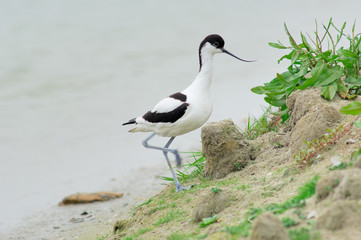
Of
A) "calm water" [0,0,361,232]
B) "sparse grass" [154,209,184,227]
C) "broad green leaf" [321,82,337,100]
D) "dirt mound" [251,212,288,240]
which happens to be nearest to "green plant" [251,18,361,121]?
"broad green leaf" [321,82,337,100]

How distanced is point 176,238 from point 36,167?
5.99 meters

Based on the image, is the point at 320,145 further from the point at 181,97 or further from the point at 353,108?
the point at 181,97

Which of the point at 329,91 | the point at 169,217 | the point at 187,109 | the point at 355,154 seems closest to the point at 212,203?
the point at 169,217

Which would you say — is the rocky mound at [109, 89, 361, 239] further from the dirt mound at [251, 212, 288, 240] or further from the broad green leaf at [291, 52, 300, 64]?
the broad green leaf at [291, 52, 300, 64]

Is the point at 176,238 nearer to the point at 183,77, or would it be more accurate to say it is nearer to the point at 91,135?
the point at 91,135

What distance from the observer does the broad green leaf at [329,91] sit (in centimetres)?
550

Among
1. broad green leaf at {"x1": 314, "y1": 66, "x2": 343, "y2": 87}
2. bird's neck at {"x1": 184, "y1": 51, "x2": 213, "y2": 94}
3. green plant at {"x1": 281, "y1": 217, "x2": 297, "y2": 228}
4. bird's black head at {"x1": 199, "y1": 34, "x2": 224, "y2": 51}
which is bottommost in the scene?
green plant at {"x1": 281, "y1": 217, "x2": 297, "y2": 228}

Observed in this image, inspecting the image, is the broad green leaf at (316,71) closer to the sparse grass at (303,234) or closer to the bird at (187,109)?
the bird at (187,109)

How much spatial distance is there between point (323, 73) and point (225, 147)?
48.3 inches

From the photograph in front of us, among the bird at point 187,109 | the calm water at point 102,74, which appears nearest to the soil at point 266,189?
the bird at point 187,109

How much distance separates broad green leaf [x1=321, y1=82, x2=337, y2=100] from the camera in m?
5.50

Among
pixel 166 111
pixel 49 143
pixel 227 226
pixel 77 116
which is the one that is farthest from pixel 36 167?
pixel 227 226

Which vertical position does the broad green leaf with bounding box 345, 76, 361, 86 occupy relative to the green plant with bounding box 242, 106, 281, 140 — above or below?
above

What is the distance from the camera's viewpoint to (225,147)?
6.02m
